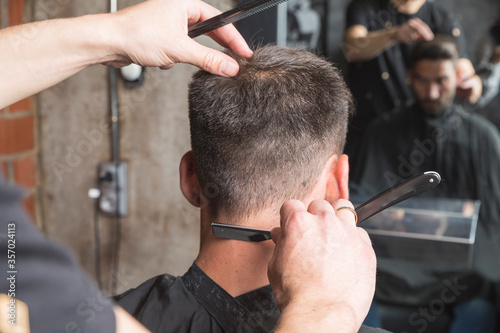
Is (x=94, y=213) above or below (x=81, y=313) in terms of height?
below

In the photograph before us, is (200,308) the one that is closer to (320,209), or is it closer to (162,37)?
(320,209)

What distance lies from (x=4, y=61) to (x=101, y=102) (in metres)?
1.20

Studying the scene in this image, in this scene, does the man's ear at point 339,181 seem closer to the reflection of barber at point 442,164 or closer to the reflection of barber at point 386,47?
the reflection of barber at point 386,47

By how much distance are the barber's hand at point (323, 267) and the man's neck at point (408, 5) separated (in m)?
1.21

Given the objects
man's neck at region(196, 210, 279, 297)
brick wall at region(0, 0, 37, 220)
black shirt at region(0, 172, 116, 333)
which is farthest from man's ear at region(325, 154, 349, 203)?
brick wall at region(0, 0, 37, 220)

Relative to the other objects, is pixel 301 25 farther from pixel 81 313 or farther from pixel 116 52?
pixel 81 313

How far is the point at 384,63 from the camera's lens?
1776 millimetres

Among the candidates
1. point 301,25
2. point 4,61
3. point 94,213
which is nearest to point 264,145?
point 4,61

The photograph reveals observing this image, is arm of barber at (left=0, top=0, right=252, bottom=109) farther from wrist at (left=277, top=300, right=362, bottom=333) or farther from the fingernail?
wrist at (left=277, top=300, right=362, bottom=333)

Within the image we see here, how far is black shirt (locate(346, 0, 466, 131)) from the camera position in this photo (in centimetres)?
171

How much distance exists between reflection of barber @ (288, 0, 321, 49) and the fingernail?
943mm

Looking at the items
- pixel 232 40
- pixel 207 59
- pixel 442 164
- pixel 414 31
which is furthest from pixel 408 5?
pixel 207 59

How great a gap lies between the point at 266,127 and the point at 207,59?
16cm

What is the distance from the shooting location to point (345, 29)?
1.77 meters
